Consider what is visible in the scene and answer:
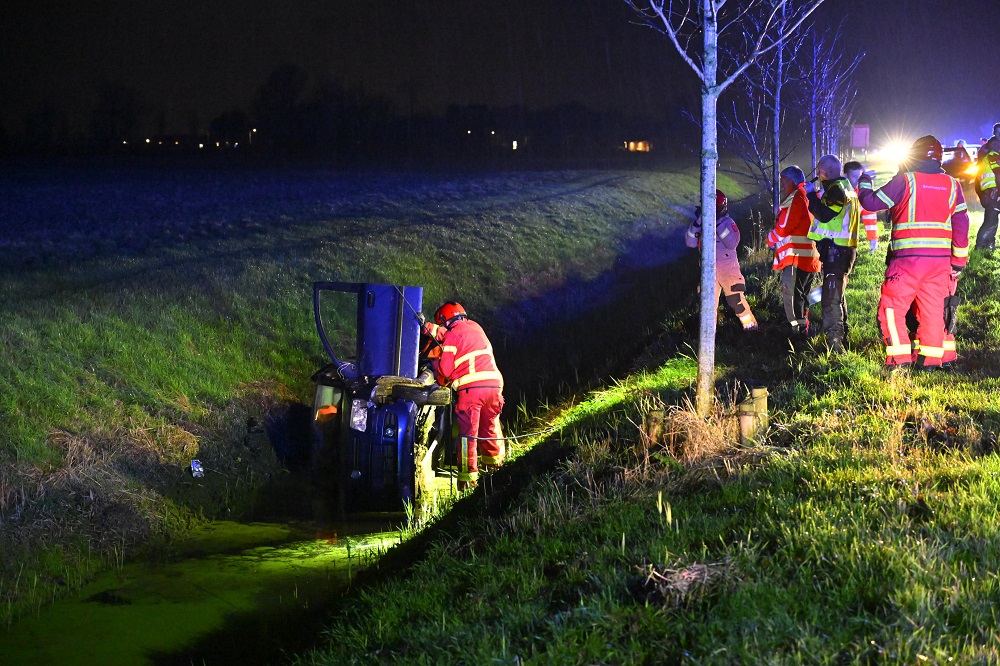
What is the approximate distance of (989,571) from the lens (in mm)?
3705

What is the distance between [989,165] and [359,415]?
11.0 metres

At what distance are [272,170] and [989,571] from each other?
41.7 meters

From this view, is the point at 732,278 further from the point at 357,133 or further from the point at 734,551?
the point at 357,133

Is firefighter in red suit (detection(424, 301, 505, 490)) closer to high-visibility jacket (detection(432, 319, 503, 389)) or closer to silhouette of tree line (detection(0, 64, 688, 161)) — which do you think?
high-visibility jacket (detection(432, 319, 503, 389))

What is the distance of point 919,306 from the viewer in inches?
305

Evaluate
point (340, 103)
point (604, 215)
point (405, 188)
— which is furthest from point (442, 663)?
point (340, 103)

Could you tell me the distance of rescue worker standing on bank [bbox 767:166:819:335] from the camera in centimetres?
980

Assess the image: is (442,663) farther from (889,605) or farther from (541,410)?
(541,410)

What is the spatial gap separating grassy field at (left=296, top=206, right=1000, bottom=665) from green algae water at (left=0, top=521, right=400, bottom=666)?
0.96 metres

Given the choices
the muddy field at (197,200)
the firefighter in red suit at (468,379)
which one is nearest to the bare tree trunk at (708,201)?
the firefighter in red suit at (468,379)

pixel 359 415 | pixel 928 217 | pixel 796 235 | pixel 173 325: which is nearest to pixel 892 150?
pixel 796 235

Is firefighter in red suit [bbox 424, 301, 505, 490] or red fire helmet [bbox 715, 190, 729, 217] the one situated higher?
red fire helmet [bbox 715, 190, 729, 217]

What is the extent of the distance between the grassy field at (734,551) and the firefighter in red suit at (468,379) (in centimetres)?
140

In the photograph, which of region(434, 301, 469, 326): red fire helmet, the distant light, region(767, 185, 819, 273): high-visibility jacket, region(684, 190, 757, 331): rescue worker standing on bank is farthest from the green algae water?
the distant light
